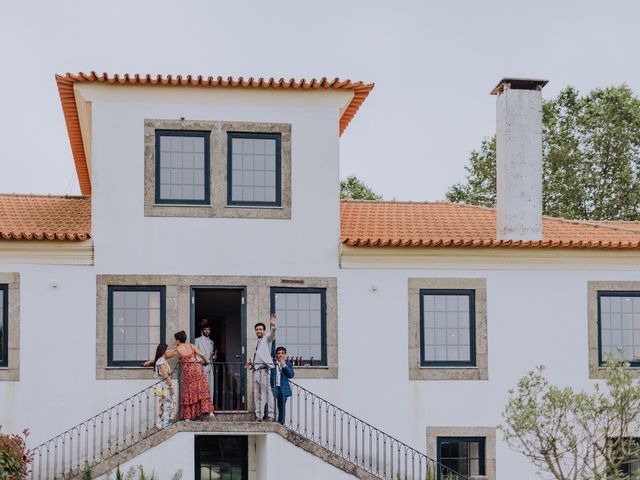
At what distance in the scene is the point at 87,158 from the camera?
2911 centimetres

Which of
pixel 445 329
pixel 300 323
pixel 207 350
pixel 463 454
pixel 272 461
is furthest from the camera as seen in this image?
pixel 445 329

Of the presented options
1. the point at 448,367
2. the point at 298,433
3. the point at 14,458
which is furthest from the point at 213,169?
the point at 14,458

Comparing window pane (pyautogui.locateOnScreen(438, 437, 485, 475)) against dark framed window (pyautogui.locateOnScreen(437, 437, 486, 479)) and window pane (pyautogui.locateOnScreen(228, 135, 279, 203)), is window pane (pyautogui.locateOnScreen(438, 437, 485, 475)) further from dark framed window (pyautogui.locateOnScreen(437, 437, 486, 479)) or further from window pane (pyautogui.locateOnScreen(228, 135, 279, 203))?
window pane (pyautogui.locateOnScreen(228, 135, 279, 203))

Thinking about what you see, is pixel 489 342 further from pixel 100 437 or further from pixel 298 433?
pixel 100 437

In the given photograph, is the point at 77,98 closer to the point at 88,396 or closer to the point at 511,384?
the point at 88,396

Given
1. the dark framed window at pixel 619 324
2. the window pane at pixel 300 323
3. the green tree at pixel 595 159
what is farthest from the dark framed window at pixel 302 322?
the green tree at pixel 595 159

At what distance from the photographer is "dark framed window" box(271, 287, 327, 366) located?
82.1 ft

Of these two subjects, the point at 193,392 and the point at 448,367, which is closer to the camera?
the point at 193,392

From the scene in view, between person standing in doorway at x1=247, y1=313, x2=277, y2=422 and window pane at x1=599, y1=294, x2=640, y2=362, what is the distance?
5992mm

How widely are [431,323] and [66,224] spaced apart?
21.7 ft

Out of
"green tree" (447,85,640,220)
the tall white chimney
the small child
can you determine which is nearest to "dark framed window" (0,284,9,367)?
the small child

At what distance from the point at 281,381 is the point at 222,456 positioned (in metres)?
1.87

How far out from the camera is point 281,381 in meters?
24.0

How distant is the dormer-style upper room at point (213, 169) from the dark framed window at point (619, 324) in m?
4.93
